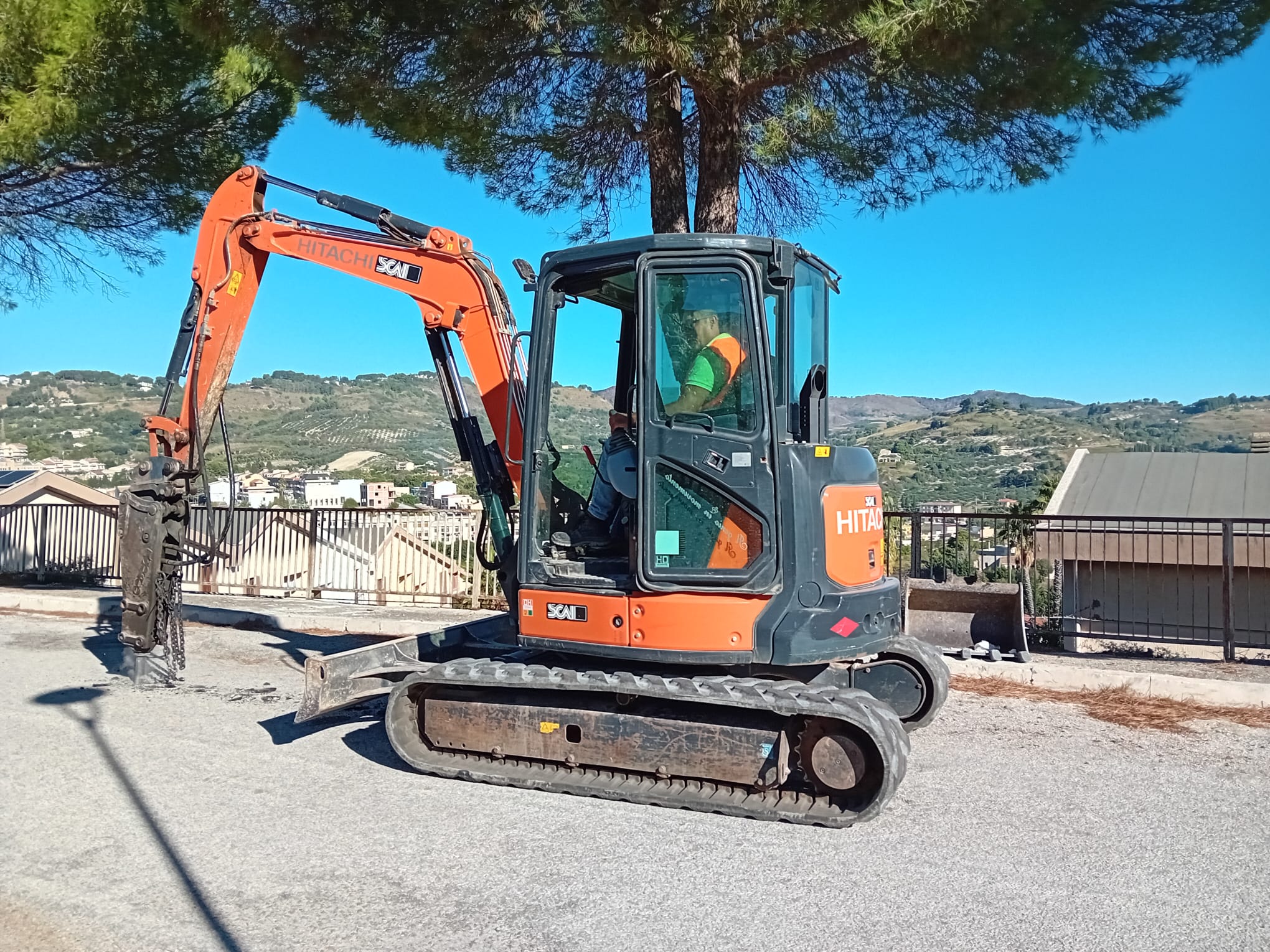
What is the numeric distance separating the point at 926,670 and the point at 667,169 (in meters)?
5.58

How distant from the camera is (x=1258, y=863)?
430 centimetres

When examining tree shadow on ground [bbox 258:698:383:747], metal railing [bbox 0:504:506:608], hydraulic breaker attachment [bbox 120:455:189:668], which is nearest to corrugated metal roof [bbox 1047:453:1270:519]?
metal railing [bbox 0:504:506:608]

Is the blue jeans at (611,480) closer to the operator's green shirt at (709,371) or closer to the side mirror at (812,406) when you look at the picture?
the operator's green shirt at (709,371)

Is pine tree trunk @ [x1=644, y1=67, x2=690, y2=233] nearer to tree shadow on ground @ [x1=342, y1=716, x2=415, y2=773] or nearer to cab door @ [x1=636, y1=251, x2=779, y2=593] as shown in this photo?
cab door @ [x1=636, y1=251, x2=779, y2=593]

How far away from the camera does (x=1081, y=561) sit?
1055cm

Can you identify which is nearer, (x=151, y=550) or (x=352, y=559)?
(x=151, y=550)

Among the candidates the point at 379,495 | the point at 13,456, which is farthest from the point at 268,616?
the point at 13,456

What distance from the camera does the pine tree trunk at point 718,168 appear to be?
364 inches

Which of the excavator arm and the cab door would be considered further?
the excavator arm

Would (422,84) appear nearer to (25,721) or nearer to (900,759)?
(25,721)

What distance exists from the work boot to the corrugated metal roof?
45.7 feet

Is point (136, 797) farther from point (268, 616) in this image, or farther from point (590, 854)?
point (268, 616)

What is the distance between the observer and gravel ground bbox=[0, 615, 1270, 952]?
3611mm

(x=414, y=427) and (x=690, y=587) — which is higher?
(x=414, y=427)
